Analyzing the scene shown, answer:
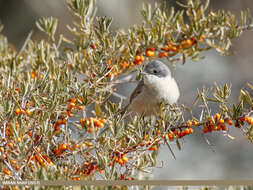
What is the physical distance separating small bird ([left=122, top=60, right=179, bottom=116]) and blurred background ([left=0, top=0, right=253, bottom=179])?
6.53ft

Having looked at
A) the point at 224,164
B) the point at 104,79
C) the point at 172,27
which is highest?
the point at 172,27

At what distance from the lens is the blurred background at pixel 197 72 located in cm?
592

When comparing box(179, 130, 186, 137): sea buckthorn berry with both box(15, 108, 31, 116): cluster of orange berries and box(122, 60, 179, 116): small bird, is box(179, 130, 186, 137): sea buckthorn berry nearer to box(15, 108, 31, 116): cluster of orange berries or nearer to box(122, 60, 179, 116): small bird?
box(15, 108, 31, 116): cluster of orange berries

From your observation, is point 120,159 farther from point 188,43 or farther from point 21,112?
point 188,43

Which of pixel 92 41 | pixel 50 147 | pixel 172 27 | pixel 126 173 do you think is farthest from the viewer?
pixel 172 27

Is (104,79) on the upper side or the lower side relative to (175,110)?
upper

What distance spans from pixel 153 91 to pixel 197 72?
10.9 ft

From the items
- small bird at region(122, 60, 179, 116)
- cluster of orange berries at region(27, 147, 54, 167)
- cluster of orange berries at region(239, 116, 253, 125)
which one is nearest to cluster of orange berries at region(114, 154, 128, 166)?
cluster of orange berries at region(27, 147, 54, 167)

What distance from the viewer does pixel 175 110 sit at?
1.94m

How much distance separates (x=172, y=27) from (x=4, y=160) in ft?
4.08

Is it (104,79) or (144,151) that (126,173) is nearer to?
(144,151)

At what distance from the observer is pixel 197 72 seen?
21.1 ft

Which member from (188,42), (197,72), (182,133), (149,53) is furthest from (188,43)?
(197,72)

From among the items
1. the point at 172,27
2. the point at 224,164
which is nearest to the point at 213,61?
the point at 224,164
